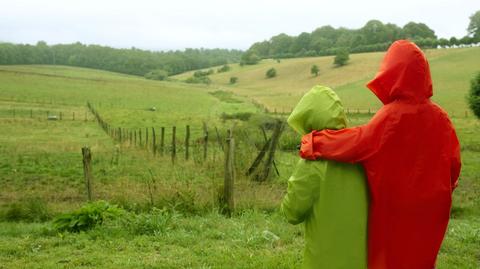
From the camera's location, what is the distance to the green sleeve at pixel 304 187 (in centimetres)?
299

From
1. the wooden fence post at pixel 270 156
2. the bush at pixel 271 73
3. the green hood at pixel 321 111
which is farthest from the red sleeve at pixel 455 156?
the bush at pixel 271 73

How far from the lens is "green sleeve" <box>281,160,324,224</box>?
299cm

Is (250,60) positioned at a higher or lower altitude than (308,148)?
higher

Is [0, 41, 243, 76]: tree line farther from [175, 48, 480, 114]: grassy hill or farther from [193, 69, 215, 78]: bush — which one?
[175, 48, 480, 114]: grassy hill

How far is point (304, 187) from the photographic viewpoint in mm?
3006

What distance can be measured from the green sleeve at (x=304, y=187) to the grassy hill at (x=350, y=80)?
1735 inches

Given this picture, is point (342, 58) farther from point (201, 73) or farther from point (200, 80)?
point (201, 73)

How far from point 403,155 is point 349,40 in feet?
391

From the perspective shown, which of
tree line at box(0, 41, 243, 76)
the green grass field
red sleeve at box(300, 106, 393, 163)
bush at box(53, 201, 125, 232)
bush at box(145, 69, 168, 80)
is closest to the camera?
red sleeve at box(300, 106, 393, 163)

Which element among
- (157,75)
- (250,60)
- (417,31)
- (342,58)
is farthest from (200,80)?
(417,31)

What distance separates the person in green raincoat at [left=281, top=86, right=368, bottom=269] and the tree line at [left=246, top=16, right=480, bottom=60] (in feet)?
319

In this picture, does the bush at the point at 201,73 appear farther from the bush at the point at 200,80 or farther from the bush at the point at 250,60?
the bush at the point at 250,60

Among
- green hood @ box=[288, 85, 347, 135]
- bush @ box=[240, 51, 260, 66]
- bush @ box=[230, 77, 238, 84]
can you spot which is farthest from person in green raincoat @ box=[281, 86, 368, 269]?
bush @ box=[240, 51, 260, 66]

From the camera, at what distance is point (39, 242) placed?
5910mm
